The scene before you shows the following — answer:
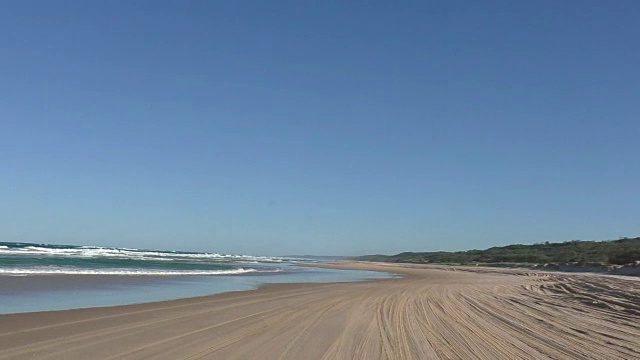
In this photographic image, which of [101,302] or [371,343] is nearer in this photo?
[371,343]

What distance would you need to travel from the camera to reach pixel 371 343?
36.2 feet

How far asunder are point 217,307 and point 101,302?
382 cm

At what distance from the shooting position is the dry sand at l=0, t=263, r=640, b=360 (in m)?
9.82

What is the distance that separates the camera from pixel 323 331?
41.2 ft

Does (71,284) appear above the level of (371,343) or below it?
above

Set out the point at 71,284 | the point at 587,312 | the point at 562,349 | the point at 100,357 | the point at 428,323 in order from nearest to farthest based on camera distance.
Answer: the point at 100,357, the point at 562,349, the point at 428,323, the point at 587,312, the point at 71,284

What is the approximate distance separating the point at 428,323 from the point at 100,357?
833 centimetres

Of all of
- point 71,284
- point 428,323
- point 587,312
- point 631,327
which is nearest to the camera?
point 631,327

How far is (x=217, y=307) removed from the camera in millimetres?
16922

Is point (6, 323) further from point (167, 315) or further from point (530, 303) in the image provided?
point (530, 303)

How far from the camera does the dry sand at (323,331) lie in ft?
32.2

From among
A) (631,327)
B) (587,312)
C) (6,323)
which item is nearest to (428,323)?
(631,327)

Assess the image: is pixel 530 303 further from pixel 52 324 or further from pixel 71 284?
pixel 71 284

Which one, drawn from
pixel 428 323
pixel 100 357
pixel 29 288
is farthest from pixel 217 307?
pixel 29 288
